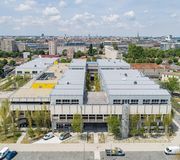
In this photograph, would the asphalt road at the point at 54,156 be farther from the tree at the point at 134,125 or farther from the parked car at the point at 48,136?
the tree at the point at 134,125

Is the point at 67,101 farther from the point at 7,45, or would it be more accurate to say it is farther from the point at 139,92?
the point at 7,45

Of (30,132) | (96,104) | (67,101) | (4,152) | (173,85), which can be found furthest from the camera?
(173,85)

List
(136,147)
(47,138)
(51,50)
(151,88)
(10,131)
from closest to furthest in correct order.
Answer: (136,147) < (47,138) < (10,131) < (151,88) < (51,50)

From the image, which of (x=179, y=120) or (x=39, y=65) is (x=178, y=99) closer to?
(x=179, y=120)

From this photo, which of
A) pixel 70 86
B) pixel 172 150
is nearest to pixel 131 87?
pixel 70 86

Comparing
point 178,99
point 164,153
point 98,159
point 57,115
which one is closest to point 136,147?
point 164,153

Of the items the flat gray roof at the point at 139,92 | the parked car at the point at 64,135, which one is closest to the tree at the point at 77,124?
the parked car at the point at 64,135

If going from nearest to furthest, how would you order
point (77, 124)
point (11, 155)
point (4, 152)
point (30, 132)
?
point (4, 152), point (11, 155), point (77, 124), point (30, 132)
